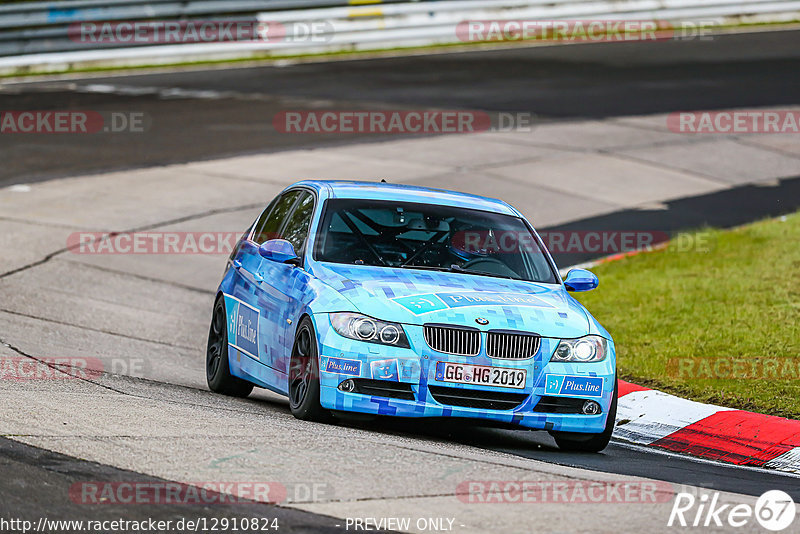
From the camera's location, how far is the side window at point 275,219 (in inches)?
399

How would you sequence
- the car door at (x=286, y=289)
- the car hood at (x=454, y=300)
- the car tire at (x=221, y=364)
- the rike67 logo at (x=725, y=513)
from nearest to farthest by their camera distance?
1. the rike67 logo at (x=725, y=513)
2. the car hood at (x=454, y=300)
3. the car door at (x=286, y=289)
4. the car tire at (x=221, y=364)

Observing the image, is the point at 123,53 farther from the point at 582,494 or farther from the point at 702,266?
the point at 582,494

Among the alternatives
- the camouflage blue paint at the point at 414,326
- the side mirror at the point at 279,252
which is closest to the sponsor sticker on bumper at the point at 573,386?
the camouflage blue paint at the point at 414,326

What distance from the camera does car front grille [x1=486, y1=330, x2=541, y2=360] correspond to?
8023mm

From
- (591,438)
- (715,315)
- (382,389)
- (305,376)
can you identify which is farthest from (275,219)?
(715,315)

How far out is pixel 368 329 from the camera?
316 inches

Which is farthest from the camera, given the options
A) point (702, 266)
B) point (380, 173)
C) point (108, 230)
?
point (380, 173)

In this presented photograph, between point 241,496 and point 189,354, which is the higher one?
point 241,496

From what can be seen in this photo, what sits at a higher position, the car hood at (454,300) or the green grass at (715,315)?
the car hood at (454,300)

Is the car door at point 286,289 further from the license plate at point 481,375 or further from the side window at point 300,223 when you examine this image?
the license plate at point 481,375

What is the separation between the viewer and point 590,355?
8.34 meters

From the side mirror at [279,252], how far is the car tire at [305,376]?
0.68m

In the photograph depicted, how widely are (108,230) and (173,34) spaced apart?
15913 millimetres

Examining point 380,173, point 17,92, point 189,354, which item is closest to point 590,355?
point 189,354
